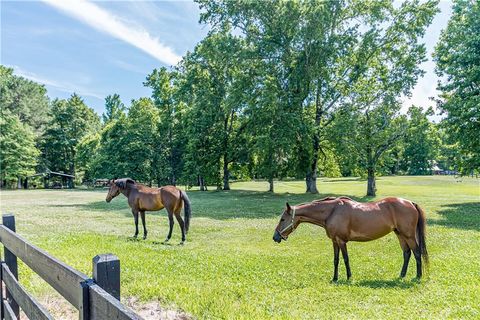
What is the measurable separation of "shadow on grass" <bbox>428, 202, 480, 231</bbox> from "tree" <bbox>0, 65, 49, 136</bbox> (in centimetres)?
6561

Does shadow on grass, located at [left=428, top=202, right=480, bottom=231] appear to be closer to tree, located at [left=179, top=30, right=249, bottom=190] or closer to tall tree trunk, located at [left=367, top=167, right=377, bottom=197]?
tall tree trunk, located at [left=367, top=167, right=377, bottom=197]

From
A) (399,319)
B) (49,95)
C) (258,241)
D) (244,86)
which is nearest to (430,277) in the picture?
(399,319)

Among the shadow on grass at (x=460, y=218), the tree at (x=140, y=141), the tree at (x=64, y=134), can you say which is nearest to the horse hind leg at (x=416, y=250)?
the shadow on grass at (x=460, y=218)

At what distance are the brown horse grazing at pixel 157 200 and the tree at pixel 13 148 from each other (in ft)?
158

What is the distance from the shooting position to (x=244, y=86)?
30.2 meters

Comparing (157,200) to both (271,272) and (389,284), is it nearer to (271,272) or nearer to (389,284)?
(271,272)

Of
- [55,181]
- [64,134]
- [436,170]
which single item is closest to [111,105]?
[64,134]

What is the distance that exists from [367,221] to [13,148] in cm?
5860

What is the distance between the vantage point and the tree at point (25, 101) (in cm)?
6097

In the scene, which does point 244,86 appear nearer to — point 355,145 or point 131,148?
point 355,145

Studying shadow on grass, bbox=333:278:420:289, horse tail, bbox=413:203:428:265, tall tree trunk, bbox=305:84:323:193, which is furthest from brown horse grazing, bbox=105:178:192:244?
tall tree trunk, bbox=305:84:323:193

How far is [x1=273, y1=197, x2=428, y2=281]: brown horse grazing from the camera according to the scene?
7184mm

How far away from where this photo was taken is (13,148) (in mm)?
51844

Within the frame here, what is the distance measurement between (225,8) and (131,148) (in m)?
23.5
